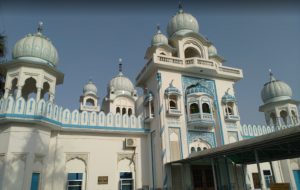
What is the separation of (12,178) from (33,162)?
1024mm

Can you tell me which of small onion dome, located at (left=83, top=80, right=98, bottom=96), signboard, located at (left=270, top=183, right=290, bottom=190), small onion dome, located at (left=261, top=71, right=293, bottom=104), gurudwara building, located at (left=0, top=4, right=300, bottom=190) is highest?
small onion dome, located at (left=83, top=80, right=98, bottom=96)

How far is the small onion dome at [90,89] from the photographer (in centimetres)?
2782

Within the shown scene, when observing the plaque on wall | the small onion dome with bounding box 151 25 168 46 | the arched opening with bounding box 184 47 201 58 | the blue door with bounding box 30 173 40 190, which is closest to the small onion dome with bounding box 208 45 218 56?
the arched opening with bounding box 184 47 201 58

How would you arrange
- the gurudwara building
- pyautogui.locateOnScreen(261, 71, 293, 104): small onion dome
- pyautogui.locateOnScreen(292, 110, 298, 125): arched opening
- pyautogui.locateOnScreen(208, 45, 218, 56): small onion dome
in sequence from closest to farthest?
the gurudwara building → pyautogui.locateOnScreen(292, 110, 298, 125): arched opening → pyautogui.locateOnScreen(208, 45, 218, 56): small onion dome → pyautogui.locateOnScreen(261, 71, 293, 104): small onion dome

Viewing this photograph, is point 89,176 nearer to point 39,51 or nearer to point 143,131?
point 143,131

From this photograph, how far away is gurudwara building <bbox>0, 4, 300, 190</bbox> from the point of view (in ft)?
36.2

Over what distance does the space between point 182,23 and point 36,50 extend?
10.3 metres

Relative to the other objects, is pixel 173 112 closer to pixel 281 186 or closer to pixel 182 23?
pixel 281 186

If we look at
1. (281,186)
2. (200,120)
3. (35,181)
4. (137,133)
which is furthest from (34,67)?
(281,186)

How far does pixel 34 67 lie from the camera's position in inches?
493

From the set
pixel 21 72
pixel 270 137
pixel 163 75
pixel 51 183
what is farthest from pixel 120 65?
pixel 270 137

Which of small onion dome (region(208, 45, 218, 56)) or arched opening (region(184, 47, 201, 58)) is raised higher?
small onion dome (region(208, 45, 218, 56))

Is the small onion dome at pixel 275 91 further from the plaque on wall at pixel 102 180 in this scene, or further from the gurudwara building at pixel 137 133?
the plaque on wall at pixel 102 180

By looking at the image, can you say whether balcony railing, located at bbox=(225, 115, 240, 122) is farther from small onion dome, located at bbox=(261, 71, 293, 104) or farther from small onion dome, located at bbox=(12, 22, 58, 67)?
small onion dome, located at bbox=(12, 22, 58, 67)
